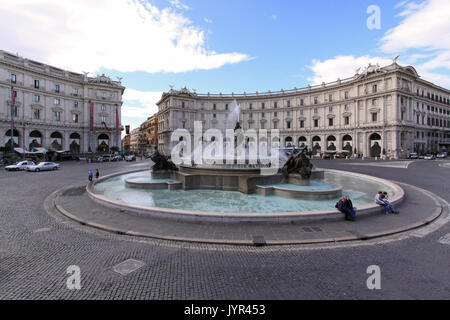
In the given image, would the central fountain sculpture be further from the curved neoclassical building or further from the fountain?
the curved neoclassical building

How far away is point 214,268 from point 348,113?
6908 cm

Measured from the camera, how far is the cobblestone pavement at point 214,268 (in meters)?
4.20

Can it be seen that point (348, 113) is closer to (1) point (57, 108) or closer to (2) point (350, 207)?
(2) point (350, 207)

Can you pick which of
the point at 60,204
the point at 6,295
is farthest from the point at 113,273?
the point at 60,204

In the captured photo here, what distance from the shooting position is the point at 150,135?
10738 centimetres

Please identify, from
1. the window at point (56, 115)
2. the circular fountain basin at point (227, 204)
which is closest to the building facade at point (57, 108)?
the window at point (56, 115)

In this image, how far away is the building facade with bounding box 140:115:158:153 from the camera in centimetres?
9488

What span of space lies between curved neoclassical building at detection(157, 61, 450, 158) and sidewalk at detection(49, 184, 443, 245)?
57.3 m

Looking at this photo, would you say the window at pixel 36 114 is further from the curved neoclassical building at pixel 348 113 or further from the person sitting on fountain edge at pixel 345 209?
the person sitting on fountain edge at pixel 345 209

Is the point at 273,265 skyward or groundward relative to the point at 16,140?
groundward

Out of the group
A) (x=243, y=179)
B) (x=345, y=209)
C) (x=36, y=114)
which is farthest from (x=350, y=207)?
(x=36, y=114)
